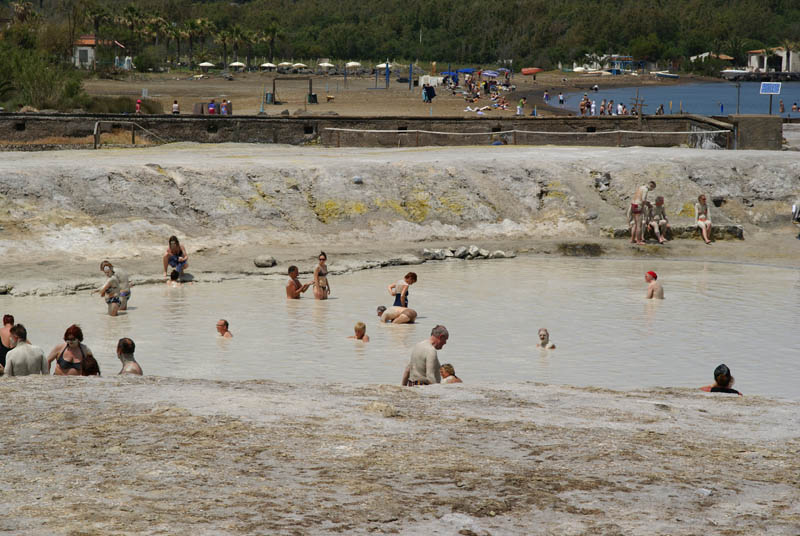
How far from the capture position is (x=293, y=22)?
17675 cm

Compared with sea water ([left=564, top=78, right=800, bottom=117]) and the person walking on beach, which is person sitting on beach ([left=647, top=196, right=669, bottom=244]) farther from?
sea water ([left=564, top=78, right=800, bottom=117])

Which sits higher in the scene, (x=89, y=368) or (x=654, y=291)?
(x=654, y=291)

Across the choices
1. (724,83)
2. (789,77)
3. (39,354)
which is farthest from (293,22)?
(39,354)

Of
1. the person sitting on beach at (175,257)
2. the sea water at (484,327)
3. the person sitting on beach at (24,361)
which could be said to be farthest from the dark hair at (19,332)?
the person sitting on beach at (175,257)

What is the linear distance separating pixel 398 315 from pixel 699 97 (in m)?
114

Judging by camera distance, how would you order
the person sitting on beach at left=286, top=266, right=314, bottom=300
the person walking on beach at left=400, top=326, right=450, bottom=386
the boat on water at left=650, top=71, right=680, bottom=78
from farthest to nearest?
the boat on water at left=650, top=71, right=680, bottom=78 → the person sitting on beach at left=286, top=266, right=314, bottom=300 → the person walking on beach at left=400, top=326, right=450, bottom=386

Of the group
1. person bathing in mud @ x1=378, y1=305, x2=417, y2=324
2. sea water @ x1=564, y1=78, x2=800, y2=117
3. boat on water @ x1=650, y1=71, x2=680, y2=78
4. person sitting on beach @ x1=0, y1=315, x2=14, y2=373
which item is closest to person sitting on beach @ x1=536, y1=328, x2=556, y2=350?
person bathing in mud @ x1=378, y1=305, x2=417, y2=324

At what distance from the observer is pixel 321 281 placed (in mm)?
19109

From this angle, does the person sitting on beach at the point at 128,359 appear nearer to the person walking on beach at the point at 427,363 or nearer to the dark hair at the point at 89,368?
the dark hair at the point at 89,368

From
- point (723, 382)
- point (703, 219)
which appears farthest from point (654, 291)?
point (703, 219)

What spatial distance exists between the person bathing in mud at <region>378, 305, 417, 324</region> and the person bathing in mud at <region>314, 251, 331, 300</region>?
2.13 m

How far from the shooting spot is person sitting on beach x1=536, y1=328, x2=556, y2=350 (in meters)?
15.2

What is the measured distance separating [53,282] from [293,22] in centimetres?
16353

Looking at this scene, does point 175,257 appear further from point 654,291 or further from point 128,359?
point 654,291
